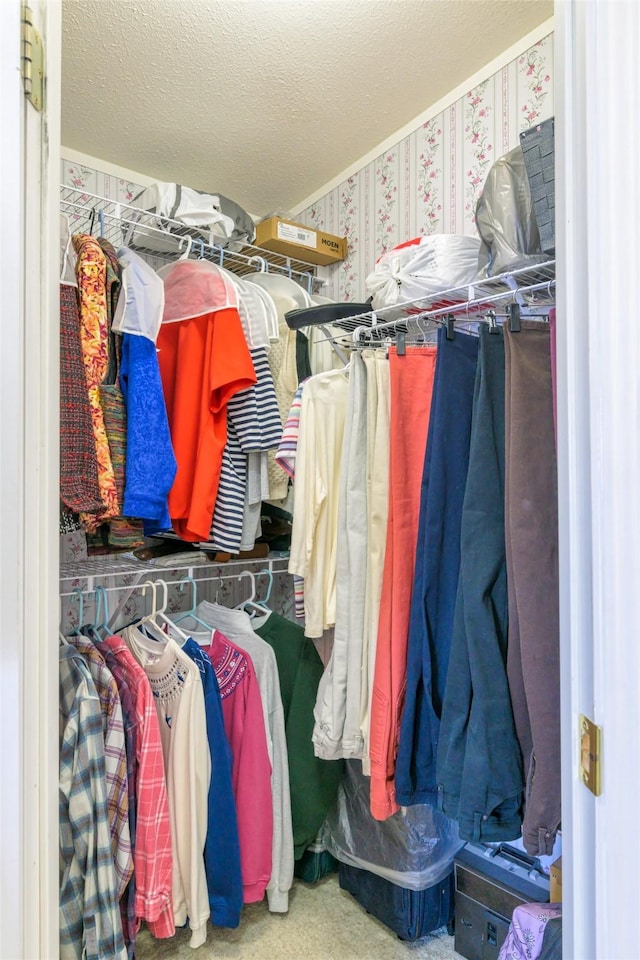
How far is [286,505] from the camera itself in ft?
6.18

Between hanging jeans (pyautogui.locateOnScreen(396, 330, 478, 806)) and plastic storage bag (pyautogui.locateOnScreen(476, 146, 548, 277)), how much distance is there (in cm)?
22

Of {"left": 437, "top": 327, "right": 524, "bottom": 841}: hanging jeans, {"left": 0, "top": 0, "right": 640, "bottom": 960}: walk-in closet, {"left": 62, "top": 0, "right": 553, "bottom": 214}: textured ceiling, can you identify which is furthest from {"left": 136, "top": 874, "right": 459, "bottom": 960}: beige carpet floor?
{"left": 62, "top": 0, "right": 553, "bottom": 214}: textured ceiling

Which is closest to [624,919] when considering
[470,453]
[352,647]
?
[470,453]

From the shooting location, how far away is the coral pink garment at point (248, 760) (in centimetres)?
162

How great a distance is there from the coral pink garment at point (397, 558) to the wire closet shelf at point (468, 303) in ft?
0.48

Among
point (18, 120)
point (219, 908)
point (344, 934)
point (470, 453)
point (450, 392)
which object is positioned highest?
point (18, 120)

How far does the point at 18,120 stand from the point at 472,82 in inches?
63.7

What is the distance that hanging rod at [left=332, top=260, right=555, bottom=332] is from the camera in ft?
3.87

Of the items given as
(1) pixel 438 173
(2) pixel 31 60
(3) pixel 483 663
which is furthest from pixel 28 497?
(1) pixel 438 173

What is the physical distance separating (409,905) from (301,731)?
548mm

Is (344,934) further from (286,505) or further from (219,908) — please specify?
(286,505)

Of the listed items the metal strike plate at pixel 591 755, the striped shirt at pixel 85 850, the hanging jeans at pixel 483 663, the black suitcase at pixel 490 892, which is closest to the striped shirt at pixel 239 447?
the striped shirt at pixel 85 850

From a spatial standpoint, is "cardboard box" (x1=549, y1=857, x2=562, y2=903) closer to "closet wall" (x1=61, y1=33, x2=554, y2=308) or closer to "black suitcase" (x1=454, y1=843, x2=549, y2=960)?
"black suitcase" (x1=454, y1=843, x2=549, y2=960)

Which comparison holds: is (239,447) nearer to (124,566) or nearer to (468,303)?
(124,566)
